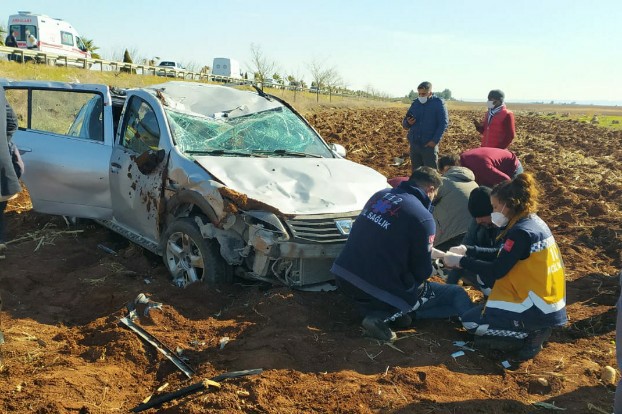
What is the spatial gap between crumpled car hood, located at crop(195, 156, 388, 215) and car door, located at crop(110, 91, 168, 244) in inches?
23.1

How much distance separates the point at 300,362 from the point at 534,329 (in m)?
1.74

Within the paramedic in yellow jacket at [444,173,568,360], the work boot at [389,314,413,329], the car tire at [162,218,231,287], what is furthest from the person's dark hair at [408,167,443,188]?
the car tire at [162,218,231,287]

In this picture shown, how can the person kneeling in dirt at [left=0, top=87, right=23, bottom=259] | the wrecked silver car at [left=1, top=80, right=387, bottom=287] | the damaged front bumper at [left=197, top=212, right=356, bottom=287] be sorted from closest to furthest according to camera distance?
the person kneeling in dirt at [left=0, top=87, right=23, bottom=259] → the damaged front bumper at [left=197, top=212, right=356, bottom=287] → the wrecked silver car at [left=1, top=80, right=387, bottom=287]

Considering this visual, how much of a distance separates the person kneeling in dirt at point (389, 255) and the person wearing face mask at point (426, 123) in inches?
184

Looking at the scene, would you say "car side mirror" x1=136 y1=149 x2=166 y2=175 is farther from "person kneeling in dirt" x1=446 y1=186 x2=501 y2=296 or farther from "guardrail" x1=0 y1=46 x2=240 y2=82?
"guardrail" x1=0 y1=46 x2=240 y2=82

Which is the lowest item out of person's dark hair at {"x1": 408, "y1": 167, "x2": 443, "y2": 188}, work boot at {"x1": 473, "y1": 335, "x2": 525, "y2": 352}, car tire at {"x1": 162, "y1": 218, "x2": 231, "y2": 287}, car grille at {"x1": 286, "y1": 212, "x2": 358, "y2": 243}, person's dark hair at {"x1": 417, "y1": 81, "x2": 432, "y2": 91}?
work boot at {"x1": 473, "y1": 335, "x2": 525, "y2": 352}

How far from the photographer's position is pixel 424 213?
14.0ft

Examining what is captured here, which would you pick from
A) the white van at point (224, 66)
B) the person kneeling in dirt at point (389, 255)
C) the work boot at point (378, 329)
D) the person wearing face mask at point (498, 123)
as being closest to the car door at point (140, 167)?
the person kneeling in dirt at point (389, 255)

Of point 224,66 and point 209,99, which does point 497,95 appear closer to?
point 209,99

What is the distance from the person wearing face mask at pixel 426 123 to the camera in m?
8.96

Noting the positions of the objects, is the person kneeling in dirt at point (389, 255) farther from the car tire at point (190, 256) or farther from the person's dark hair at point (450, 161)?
the person's dark hair at point (450, 161)

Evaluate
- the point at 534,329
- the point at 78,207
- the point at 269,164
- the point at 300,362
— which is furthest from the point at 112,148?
the point at 534,329

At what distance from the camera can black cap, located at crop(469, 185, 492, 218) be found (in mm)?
4820

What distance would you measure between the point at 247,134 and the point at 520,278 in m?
3.21
